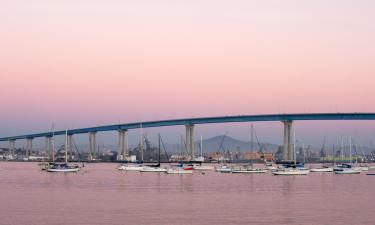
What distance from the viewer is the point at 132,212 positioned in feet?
141

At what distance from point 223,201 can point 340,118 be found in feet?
305

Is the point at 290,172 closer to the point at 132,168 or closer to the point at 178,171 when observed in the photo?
the point at 178,171

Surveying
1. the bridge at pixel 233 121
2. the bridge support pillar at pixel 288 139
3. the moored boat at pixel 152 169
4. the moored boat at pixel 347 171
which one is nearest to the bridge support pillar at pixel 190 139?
the bridge at pixel 233 121

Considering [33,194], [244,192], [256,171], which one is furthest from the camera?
[256,171]

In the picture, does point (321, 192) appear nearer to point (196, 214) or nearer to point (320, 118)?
point (196, 214)

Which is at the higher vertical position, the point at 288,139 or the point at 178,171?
the point at 288,139

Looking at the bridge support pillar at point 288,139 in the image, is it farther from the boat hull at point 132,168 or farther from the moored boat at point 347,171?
the boat hull at point 132,168

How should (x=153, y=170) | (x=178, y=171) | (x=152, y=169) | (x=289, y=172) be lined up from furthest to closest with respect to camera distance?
(x=152, y=169) → (x=153, y=170) → (x=178, y=171) → (x=289, y=172)

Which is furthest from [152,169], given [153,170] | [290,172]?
[290,172]

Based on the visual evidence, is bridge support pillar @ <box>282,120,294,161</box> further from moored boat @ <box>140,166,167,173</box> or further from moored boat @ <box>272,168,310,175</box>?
moored boat @ <box>140,166,167,173</box>

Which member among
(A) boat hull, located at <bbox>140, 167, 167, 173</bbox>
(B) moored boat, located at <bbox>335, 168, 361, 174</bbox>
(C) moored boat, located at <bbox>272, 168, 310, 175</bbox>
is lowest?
(B) moored boat, located at <bbox>335, 168, 361, 174</bbox>

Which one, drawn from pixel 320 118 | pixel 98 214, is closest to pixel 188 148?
pixel 320 118

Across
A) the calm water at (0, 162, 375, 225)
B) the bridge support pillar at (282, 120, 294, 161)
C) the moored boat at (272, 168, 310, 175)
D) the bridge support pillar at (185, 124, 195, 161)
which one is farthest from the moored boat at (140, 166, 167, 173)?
the calm water at (0, 162, 375, 225)

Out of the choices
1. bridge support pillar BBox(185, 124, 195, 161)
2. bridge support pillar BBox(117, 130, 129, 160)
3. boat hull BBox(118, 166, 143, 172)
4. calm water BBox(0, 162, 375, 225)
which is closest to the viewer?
calm water BBox(0, 162, 375, 225)
